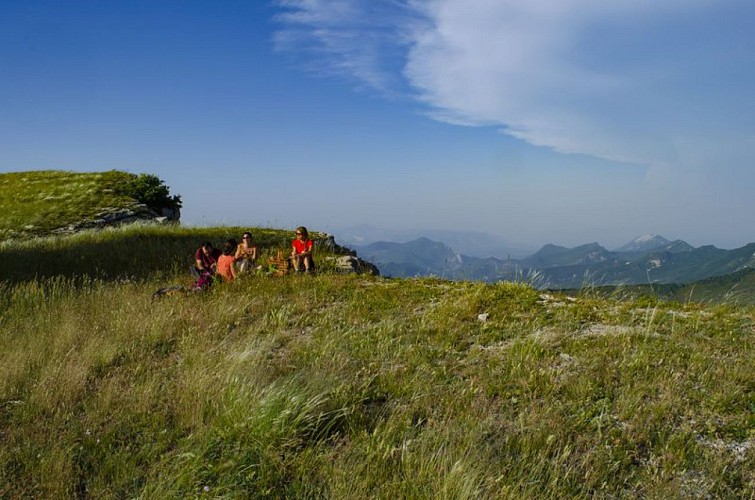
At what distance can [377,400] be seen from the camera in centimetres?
580

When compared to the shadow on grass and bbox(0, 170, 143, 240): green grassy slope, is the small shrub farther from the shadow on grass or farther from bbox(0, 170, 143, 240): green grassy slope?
the shadow on grass

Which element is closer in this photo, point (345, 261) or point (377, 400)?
point (377, 400)

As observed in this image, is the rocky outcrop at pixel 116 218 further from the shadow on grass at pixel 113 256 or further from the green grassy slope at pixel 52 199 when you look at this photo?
the shadow on grass at pixel 113 256

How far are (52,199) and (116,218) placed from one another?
229 inches

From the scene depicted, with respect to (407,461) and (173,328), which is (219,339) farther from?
(407,461)

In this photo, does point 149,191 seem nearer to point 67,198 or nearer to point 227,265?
point 67,198

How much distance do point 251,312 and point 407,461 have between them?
253 inches

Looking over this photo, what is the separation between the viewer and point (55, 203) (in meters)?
26.8

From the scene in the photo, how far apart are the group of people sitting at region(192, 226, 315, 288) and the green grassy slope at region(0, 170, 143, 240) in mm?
14428

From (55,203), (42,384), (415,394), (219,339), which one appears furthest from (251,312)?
(55,203)

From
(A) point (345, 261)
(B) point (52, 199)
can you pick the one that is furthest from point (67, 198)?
(A) point (345, 261)

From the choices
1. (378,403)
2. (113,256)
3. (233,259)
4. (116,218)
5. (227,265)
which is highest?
(116,218)

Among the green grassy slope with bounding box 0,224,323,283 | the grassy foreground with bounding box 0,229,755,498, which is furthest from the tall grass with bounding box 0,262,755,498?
the green grassy slope with bounding box 0,224,323,283

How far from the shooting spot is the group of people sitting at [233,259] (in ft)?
43.0
